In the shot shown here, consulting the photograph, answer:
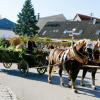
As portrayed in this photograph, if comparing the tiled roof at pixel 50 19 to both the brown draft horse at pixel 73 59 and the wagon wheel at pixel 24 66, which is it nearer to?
the wagon wheel at pixel 24 66

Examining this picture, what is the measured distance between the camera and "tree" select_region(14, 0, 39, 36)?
6506cm

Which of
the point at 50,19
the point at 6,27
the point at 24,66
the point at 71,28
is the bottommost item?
the point at 24,66

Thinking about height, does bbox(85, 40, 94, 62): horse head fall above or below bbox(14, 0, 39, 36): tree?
below

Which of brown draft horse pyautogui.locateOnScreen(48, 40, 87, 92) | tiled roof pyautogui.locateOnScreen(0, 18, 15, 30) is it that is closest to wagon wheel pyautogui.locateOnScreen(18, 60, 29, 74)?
brown draft horse pyautogui.locateOnScreen(48, 40, 87, 92)

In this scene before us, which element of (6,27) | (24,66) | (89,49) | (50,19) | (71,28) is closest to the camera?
(89,49)

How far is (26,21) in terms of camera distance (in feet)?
216

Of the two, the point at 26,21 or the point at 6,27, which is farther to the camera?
the point at 6,27

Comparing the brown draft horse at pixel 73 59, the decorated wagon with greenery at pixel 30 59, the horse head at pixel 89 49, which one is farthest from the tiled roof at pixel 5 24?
the horse head at pixel 89 49

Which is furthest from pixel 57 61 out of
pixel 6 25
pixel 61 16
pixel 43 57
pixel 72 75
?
pixel 61 16

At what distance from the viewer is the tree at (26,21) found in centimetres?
6506

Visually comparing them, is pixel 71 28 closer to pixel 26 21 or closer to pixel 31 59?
pixel 26 21

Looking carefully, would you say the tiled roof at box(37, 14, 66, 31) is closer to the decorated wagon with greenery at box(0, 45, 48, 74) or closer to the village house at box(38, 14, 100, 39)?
the village house at box(38, 14, 100, 39)

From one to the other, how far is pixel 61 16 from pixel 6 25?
29368 mm

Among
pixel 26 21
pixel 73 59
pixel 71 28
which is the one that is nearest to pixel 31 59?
→ pixel 73 59
